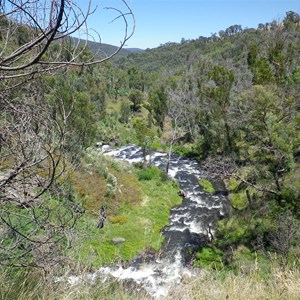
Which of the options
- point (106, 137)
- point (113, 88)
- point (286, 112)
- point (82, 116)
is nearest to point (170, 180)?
point (82, 116)

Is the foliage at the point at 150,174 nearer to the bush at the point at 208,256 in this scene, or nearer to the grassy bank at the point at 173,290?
the bush at the point at 208,256

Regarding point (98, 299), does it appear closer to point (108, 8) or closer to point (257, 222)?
point (108, 8)

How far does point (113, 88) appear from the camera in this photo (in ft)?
168

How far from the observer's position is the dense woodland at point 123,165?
12.0 ft

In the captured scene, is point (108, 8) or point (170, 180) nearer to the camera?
point (108, 8)

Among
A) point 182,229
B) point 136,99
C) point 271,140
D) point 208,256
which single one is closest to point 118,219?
point 182,229

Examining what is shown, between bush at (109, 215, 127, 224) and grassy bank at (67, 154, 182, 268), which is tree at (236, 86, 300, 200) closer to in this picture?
grassy bank at (67, 154, 182, 268)

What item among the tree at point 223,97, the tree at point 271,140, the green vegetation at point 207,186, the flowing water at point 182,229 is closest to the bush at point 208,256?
the flowing water at point 182,229

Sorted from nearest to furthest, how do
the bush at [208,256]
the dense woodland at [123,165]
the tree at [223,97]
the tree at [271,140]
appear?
the dense woodland at [123,165] → the bush at [208,256] → the tree at [271,140] → the tree at [223,97]

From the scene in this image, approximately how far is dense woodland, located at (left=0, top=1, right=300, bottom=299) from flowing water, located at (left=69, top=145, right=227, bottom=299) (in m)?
0.64

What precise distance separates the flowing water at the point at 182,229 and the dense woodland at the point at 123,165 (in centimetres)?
64

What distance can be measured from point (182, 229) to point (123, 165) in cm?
913

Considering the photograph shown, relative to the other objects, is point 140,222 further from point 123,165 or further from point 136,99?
point 136,99

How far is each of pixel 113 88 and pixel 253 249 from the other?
40.7m
